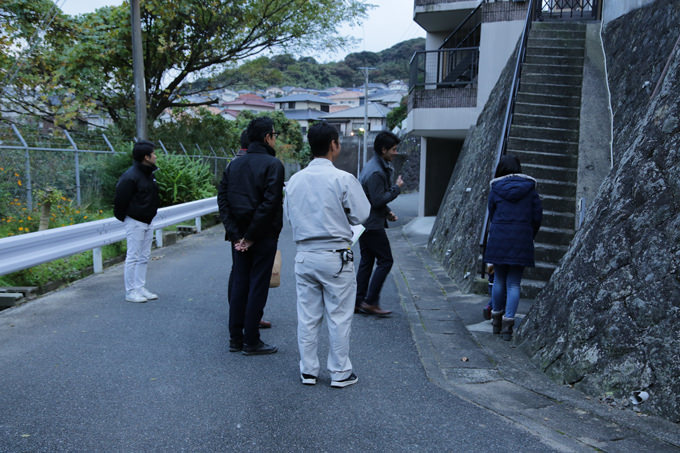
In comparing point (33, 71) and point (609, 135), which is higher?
point (33, 71)

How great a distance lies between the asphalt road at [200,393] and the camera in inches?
128

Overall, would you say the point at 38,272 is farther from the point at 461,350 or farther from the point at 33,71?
the point at 33,71

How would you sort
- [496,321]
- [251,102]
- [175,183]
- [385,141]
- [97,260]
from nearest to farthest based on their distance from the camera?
[496,321]
[385,141]
[97,260]
[175,183]
[251,102]

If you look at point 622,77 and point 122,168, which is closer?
point 622,77

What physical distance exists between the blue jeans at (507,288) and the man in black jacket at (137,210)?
4.07 m

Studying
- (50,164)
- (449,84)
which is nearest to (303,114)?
(449,84)

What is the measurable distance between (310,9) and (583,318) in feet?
61.2

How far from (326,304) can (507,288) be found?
216 centimetres

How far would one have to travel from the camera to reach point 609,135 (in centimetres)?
856

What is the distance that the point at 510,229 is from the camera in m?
5.27

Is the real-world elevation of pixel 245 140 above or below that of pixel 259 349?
above

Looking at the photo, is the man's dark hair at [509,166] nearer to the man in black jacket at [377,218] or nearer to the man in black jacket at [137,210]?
the man in black jacket at [377,218]

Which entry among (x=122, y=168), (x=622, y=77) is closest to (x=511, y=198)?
(x=622, y=77)

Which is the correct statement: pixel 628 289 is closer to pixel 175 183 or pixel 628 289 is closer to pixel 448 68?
pixel 175 183
